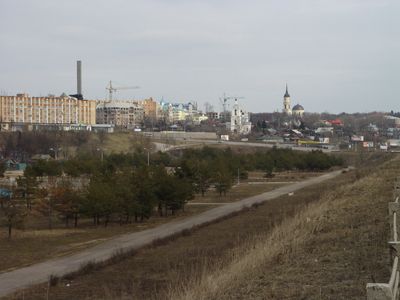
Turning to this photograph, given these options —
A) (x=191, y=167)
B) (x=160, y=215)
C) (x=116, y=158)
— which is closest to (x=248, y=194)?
(x=191, y=167)

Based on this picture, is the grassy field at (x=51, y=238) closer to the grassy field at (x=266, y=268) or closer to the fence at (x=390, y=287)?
the grassy field at (x=266, y=268)

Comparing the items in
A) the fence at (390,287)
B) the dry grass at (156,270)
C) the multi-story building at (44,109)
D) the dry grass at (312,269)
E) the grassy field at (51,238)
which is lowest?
the grassy field at (51,238)

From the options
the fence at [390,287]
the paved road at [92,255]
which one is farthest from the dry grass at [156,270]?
the fence at [390,287]

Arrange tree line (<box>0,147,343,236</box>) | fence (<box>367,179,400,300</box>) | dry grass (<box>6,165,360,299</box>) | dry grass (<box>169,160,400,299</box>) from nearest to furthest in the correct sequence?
fence (<box>367,179,400,300</box>) < dry grass (<box>169,160,400,299</box>) < dry grass (<box>6,165,360,299</box>) < tree line (<box>0,147,343,236</box>)

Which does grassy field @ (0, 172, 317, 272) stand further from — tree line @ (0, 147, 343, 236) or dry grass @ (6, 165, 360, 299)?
dry grass @ (6, 165, 360, 299)

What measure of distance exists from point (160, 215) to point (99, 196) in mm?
8049

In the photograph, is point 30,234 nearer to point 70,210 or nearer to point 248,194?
point 70,210

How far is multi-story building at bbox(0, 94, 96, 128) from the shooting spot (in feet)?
588

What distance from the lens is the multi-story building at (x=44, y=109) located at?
179250 millimetres

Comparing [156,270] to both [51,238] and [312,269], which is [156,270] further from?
[51,238]

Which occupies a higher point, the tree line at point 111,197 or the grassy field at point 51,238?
the tree line at point 111,197

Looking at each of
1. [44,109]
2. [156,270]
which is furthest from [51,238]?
[44,109]

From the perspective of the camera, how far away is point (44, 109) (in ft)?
606

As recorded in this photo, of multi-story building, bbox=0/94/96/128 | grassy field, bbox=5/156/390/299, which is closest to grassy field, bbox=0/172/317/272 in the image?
grassy field, bbox=5/156/390/299
